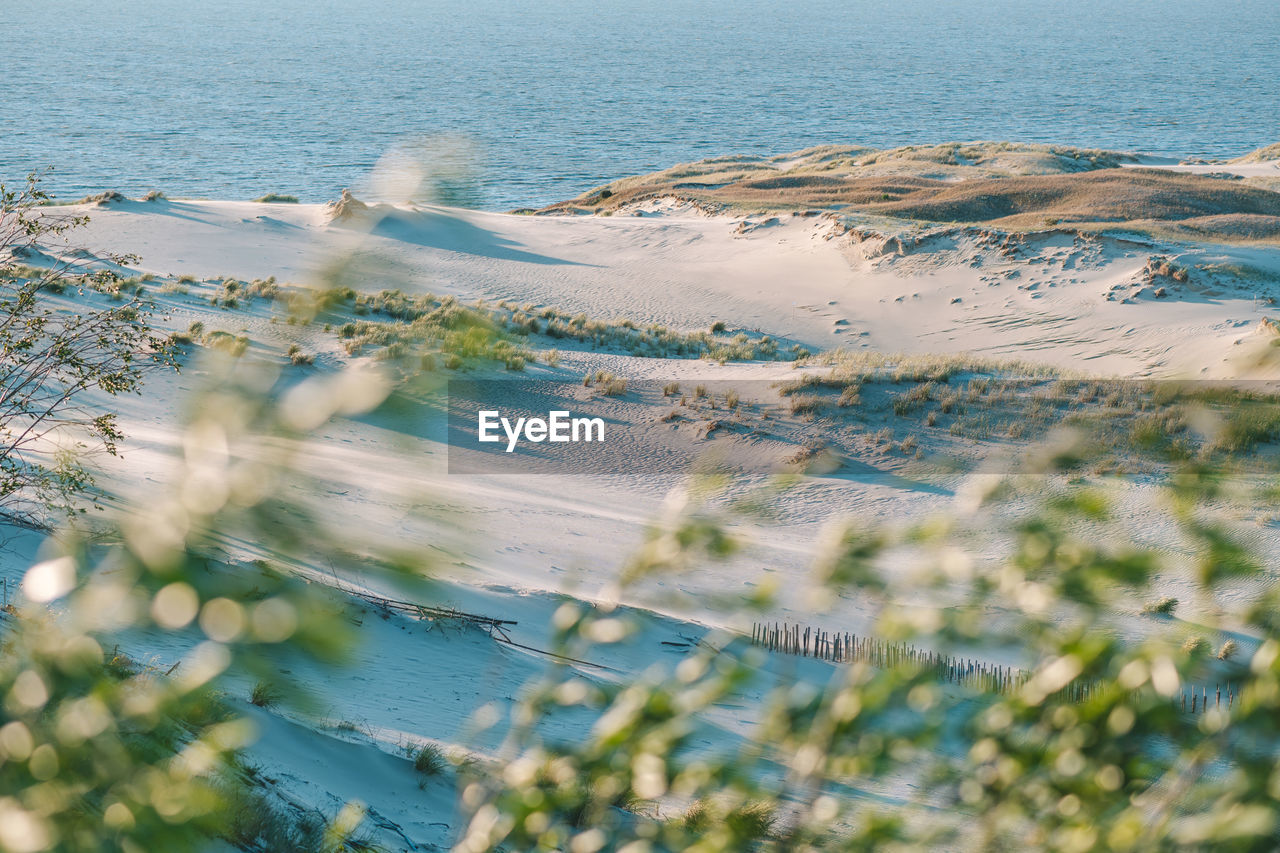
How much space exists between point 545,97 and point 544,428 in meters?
79.7

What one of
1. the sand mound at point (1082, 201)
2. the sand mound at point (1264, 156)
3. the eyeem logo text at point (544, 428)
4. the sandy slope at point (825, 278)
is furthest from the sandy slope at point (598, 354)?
the sand mound at point (1264, 156)

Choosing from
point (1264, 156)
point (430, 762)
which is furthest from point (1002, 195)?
point (430, 762)

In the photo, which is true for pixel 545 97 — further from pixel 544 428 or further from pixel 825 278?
pixel 544 428

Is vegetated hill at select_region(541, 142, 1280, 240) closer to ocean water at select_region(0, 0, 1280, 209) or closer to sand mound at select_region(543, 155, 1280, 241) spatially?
sand mound at select_region(543, 155, 1280, 241)

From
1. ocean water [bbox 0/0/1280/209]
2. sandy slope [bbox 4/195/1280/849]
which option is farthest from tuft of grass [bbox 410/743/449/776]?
ocean water [bbox 0/0/1280/209]

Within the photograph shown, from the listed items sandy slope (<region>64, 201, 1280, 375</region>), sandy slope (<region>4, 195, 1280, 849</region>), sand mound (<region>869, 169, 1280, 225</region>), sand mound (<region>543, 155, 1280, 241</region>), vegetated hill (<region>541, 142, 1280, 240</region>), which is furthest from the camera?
sand mound (<region>869, 169, 1280, 225</region>)

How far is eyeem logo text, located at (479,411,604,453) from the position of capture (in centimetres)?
1614

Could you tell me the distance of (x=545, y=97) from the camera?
89.4 meters

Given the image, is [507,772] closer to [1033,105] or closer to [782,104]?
[782,104]

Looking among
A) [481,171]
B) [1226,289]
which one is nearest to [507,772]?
[481,171]

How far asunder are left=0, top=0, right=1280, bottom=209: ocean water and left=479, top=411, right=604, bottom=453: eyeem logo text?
7392 mm

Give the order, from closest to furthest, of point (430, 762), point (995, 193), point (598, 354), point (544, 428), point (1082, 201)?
point (430, 762) → point (544, 428) → point (598, 354) → point (1082, 201) → point (995, 193)

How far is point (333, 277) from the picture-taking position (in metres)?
1.18

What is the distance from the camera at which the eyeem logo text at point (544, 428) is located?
53.0 feet
